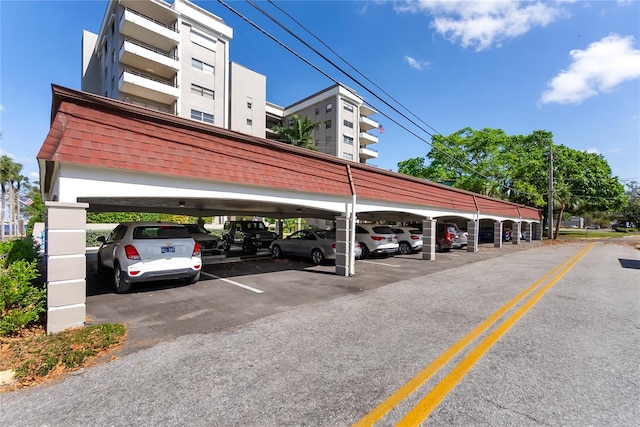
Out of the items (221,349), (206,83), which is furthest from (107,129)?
(206,83)

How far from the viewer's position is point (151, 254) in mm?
6977

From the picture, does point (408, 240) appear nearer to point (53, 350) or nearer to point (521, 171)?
point (53, 350)

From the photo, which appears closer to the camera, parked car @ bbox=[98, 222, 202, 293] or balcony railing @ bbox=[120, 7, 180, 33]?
parked car @ bbox=[98, 222, 202, 293]

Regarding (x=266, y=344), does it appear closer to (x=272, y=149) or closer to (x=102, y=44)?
(x=272, y=149)

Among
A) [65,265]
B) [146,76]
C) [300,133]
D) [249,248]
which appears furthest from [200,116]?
[65,265]

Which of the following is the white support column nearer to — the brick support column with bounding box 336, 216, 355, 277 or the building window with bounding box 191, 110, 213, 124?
the brick support column with bounding box 336, 216, 355, 277

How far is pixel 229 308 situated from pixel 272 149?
3981 mm

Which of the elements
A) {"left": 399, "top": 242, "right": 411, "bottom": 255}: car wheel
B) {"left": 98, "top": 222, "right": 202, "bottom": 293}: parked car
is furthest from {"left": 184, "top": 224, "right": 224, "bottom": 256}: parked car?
{"left": 399, "top": 242, "right": 411, "bottom": 255}: car wheel

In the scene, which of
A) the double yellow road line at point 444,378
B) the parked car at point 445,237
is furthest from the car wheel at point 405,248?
the double yellow road line at point 444,378

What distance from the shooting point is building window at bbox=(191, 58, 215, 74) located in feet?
94.0

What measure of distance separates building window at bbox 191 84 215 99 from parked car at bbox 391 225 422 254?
23.0 m

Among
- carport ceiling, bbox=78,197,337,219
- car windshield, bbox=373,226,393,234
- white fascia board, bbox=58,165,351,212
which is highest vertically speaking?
white fascia board, bbox=58,165,351,212

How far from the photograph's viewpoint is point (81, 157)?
4.82m

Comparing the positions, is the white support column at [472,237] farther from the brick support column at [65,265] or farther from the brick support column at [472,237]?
the brick support column at [65,265]
